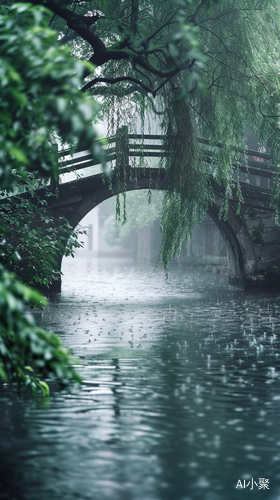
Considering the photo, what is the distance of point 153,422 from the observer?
6141 mm

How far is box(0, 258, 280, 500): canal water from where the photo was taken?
4.60 metres

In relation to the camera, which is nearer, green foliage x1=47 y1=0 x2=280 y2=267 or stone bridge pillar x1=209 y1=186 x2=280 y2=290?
green foliage x1=47 y1=0 x2=280 y2=267

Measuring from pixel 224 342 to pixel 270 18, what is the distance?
5209 mm

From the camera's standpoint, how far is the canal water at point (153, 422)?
4598 millimetres

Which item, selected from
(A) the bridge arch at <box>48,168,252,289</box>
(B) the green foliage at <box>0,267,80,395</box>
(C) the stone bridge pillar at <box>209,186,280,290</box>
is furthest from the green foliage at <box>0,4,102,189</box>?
(C) the stone bridge pillar at <box>209,186,280,290</box>

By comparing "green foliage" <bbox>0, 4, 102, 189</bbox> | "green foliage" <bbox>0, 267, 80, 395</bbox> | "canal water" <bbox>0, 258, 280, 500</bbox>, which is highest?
"green foliage" <bbox>0, 4, 102, 189</bbox>

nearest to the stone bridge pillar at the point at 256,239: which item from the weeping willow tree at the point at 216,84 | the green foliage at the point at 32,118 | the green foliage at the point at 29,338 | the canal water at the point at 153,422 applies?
the canal water at the point at 153,422

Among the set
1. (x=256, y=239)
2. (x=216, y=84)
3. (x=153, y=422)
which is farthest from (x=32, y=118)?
(x=256, y=239)

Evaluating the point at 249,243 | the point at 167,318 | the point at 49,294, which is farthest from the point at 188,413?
the point at 249,243

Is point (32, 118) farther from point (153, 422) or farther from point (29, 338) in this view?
point (153, 422)

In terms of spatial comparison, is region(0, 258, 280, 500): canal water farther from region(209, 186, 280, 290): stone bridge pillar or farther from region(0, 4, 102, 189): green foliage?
region(209, 186, 280, 290): stone bridge pillar

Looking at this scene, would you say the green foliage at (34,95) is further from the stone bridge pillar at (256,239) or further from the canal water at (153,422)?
the stone bridge pillar at (256,239)

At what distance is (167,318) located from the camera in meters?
14.7

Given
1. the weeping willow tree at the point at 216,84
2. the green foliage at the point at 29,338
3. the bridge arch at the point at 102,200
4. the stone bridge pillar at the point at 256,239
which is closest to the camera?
the green foliage at the point at 29,338
